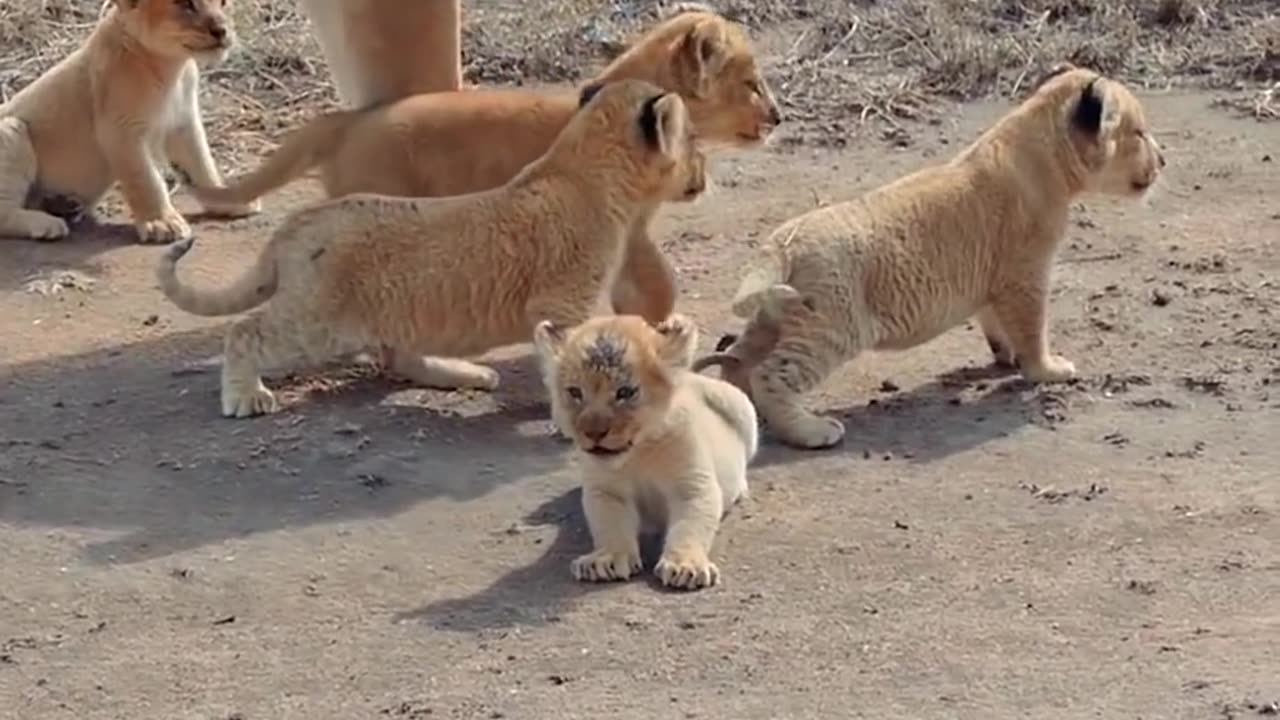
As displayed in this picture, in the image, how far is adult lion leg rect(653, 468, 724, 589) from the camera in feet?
18.0

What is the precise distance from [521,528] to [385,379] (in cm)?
113

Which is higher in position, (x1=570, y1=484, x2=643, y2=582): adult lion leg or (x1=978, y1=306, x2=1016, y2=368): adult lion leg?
(x1=570, y1=484, x2=643, y2=582): adult lion leg

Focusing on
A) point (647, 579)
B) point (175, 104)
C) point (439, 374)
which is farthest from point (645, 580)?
point (175, 104)

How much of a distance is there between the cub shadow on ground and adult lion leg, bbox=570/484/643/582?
51 cm

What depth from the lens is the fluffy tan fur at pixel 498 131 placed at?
23.1ft

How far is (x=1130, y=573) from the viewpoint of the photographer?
5.56m

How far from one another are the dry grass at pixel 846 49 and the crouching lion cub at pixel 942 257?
6.93 feet

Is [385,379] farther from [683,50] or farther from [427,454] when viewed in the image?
[683,50]

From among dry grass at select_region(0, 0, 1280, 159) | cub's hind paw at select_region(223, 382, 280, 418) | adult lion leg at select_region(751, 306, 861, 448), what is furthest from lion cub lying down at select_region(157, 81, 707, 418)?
dry grass at select_region(0, 0, 1280, 159)

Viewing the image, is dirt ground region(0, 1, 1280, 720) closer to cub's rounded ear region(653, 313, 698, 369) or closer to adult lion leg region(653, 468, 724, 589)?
adult lion leg region(653, 468, 724, 589)

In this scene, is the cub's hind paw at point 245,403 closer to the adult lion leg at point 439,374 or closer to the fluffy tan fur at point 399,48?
the adult lion leg at point 439,374

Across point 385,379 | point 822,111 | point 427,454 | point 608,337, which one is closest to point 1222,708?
point 608,337

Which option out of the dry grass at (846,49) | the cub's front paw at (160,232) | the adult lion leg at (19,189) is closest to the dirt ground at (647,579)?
the cub's front paw at (160,232)

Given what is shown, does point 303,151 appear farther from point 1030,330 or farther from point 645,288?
point 1030,330
